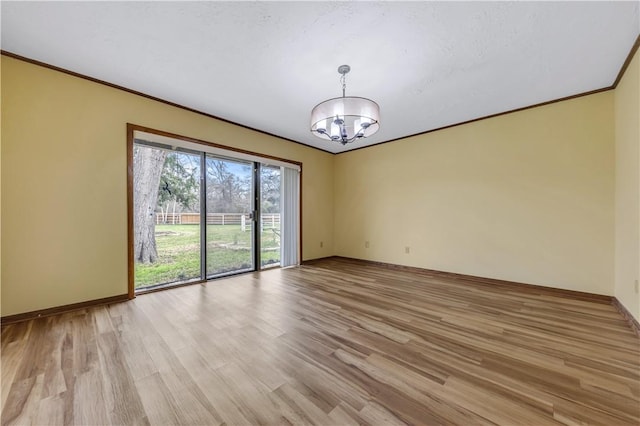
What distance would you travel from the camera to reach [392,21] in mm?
1917

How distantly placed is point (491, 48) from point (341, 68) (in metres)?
1.36

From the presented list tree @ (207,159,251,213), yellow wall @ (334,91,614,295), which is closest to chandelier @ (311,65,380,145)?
tree @ (207,159,251,213)

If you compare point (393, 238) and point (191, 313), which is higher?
point (393, 238)

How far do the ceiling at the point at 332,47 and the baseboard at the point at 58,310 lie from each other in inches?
98.2

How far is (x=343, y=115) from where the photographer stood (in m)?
2.22

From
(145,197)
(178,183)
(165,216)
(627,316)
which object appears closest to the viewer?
(627,316)

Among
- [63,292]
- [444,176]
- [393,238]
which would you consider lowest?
[63,292]

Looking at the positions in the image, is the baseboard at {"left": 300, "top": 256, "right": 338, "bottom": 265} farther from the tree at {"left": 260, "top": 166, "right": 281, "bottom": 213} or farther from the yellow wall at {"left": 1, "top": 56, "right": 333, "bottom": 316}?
the yellow wall at {"left": 1, "top": 56, "right": 333, "bottom": 316}

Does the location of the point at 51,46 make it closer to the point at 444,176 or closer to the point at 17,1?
the point at 17,1

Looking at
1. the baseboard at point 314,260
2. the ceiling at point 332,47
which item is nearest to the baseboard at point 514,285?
the baseboard at point 314,260

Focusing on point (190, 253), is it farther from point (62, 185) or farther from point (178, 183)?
point (62, 185)

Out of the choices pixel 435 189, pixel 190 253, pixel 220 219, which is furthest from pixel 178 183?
pixel 435 189

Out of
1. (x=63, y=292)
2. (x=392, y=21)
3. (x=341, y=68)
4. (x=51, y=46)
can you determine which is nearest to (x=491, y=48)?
(x=392, y=21)

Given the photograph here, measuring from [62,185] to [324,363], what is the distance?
318 cm
